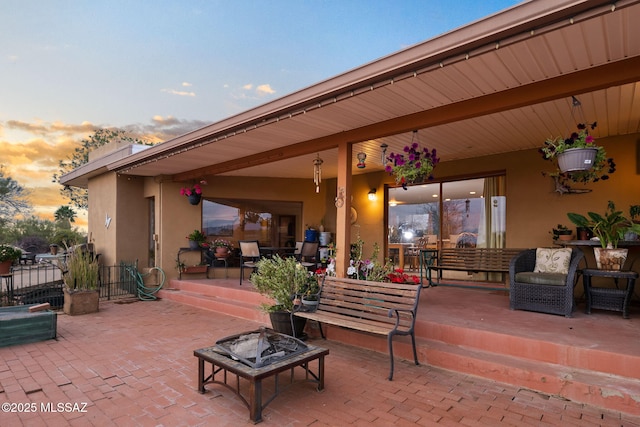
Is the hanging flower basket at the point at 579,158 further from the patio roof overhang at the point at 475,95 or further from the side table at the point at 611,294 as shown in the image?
the side table at the point at 611,294

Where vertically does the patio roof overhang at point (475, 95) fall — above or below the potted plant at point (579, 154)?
above

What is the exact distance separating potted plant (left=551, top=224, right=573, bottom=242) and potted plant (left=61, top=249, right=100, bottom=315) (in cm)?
750

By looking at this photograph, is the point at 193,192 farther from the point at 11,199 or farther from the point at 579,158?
the point at 11,199

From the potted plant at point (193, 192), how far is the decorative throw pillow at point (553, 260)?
6.63 meters

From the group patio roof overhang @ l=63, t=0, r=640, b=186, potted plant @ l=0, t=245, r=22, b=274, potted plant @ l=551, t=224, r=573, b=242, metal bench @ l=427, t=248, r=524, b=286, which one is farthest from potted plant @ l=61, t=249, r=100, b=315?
potted plant @ l=551, t=224, r=573, b=242

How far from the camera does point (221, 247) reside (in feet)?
27.0

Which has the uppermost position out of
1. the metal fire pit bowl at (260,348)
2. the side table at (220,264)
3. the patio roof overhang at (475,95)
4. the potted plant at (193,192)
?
the patio roof overhang at (475,95)

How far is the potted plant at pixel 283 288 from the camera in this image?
4273mm

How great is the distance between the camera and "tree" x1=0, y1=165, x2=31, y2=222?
72.3 feet

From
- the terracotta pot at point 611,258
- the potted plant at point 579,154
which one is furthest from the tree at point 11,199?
the terracotta pot at point 611,258

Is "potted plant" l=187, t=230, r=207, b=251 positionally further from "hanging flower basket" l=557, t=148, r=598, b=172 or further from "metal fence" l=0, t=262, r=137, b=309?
"hanging flower basket" l=557, t=148, r=598, b=172

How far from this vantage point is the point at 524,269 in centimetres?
474

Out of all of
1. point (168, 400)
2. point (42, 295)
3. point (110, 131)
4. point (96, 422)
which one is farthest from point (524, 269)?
point (110, 131)

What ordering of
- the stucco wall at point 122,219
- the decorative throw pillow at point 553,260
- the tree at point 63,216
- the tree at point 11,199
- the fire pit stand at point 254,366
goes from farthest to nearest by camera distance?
the tree at point 63,216 < the tree at point 11,199 < the stucco wall at point 122,219 < the decorative throw pillow at point 553,260 < the fire pit stand at point 254,366
